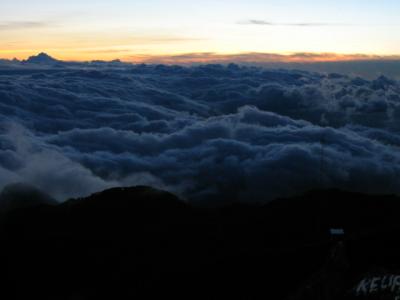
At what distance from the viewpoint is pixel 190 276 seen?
322 feet

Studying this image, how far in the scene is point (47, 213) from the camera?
608 ft

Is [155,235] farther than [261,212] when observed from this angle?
No

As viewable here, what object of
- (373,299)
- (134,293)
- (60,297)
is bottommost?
(60,297)

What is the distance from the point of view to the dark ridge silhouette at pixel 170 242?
90062 mm

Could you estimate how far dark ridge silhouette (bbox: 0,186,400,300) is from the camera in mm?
90062

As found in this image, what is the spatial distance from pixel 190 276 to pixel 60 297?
1824 inches

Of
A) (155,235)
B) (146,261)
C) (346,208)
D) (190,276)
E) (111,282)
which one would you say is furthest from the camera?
(346,208)

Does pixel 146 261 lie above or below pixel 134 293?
below

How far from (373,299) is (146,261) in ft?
352

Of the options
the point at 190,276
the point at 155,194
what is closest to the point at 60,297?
the point at 190,276

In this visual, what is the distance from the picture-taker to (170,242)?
15562 centimetres

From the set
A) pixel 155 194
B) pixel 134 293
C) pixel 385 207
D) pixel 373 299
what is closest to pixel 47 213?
pixel 155 194

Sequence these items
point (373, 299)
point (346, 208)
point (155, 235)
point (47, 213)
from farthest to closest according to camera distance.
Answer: point (47, 213) < point (346, 208) < point (155, 235) < point (373, 299)

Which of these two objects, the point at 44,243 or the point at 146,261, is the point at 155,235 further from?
the point at 44,243
